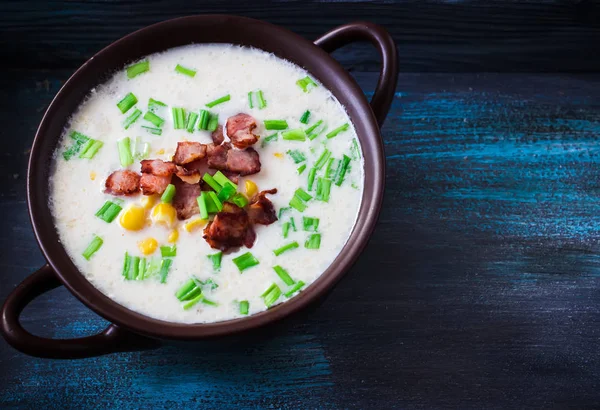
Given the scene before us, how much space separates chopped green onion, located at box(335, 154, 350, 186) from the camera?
5.52ft

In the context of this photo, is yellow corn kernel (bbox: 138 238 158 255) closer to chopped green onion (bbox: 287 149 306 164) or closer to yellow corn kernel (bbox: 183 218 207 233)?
yellow corn kernel (bbox: 183 218 207 233)

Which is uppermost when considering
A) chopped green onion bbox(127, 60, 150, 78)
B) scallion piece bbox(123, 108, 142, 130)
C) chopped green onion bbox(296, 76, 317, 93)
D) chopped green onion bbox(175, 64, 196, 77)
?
chopped green onion bbox(127, 60, 150, 78)

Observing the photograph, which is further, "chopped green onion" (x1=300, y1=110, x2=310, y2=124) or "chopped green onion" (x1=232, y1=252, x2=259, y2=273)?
"chopped green onion" (x1=300, y1=110, x2=310, y2=124)

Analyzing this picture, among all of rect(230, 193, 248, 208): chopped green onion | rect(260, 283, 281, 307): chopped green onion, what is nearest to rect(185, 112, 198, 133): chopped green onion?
rect(230, 193, 248, 208): chopped green onion

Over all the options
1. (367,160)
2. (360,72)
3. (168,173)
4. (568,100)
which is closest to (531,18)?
(568,100)

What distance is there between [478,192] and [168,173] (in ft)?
3.15

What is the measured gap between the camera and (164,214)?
63.5 inches

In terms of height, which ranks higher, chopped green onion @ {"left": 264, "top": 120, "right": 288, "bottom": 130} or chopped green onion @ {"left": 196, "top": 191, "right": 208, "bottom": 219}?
chopped green onion @ {"left": 264, "top": 120, "right": 288, "bottom": 130}

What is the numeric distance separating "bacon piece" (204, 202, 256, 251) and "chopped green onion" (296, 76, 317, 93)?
0.38m

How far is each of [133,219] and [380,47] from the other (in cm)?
72

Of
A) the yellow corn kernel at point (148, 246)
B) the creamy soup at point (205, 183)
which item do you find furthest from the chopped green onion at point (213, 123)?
the yellow corn kernel at point (148, 246)

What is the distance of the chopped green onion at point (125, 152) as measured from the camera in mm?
1689

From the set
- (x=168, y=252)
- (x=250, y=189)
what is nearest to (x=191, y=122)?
(x=250, y=189)

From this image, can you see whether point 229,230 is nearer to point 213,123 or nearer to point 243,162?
point 243,162
